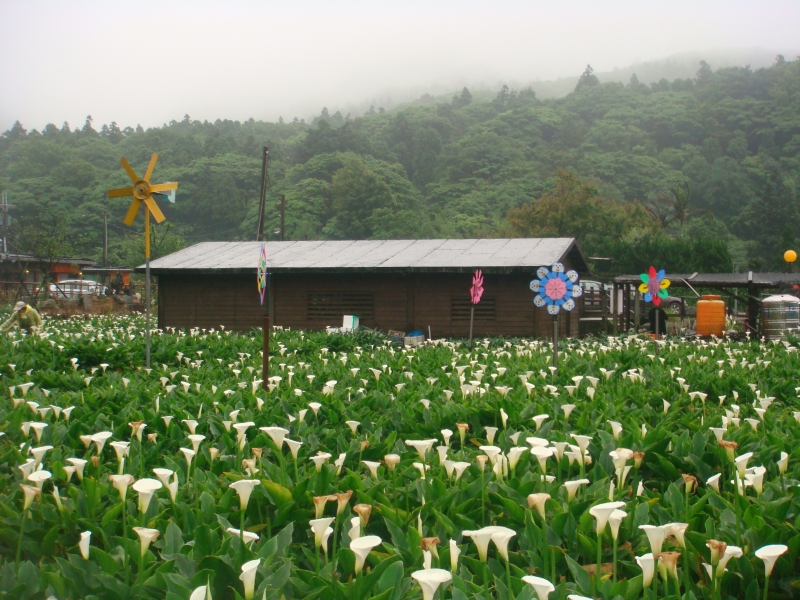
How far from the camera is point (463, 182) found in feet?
228

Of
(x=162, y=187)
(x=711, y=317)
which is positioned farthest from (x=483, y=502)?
(x=711, y=317)

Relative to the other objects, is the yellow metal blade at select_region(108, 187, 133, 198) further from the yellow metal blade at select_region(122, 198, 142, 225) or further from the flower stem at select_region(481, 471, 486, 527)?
the flower stem at select_region(481, 471, 486, 527)

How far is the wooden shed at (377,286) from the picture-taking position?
19.2m

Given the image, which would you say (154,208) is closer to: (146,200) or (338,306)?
(146,200)

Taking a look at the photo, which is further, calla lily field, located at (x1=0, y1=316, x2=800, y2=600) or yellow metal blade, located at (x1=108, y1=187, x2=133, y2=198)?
→ yellow metal blade, located at (x1=108, y1=187, x2=133, y2=198)

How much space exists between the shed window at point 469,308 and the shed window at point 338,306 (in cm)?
230

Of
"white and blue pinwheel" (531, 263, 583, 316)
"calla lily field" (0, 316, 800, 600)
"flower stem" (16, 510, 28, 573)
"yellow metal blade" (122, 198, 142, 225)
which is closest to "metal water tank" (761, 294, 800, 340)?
"white and blue pinwheel" (531, 263, 583, 316)

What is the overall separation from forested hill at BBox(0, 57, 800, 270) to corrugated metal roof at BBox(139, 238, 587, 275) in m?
12.8

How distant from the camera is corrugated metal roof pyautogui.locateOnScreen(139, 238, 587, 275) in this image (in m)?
19.1

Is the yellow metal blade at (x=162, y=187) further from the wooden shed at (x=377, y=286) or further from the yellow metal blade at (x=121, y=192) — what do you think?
the wooden shed at (x=377, y=286)

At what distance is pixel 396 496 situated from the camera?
405cm

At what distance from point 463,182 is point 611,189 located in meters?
Answer: 13.4

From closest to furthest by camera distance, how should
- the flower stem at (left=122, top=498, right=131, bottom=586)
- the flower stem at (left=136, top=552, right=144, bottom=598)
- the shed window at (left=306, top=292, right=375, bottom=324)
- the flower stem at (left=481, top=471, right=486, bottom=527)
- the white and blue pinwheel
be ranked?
the flower stem at (left=136, top=552, right=144, bottom=598)
the flower stem at (left=122, top=498, right=131, bottom=586)
the flower stem at (left=481, top=471, right=486, bottom=527)
the white and blue pinwheel
the shed window at (left=306, top=292, right=375, bottom=324)

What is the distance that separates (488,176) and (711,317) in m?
51.7
